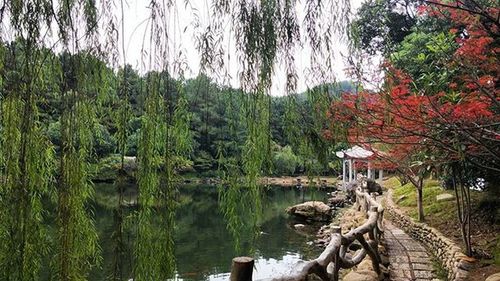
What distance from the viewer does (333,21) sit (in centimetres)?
177

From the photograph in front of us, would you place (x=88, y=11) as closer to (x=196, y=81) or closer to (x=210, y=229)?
(x=196, y=81)

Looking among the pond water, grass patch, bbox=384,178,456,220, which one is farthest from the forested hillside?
grass patch, bbox=384,178,456,220

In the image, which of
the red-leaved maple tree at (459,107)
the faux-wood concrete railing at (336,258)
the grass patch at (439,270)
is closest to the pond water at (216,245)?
the faux-wood concrete railing at (336,258)

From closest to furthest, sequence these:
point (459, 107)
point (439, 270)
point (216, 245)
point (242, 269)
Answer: point (242, 269) < point (459, 107) < point (439, 270) < point (216, 245)

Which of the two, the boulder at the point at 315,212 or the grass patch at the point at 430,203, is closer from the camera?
the grass patch at the point at 430,203

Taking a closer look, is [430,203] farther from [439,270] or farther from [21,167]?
[21,167]

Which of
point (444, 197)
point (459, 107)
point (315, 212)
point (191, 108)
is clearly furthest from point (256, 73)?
point (315, 212)

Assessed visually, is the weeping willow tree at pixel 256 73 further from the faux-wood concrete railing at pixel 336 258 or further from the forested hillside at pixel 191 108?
the faux-wood concrete railing at pixel 336 258

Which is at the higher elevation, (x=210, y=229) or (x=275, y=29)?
(x=275, y=29)

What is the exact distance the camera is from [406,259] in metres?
6.28

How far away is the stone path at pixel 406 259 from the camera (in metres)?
5.37

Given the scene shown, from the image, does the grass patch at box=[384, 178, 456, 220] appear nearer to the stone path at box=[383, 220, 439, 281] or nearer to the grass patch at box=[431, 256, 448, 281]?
the stone path at box=[383, 220, 439, 281]

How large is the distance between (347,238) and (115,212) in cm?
335

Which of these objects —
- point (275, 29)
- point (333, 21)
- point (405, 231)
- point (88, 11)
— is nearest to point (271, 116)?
point (275, 29)
